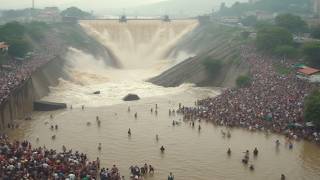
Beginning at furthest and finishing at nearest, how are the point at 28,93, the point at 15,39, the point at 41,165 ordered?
the point at 15,39 → the point at 28,93 → the point at 41,165

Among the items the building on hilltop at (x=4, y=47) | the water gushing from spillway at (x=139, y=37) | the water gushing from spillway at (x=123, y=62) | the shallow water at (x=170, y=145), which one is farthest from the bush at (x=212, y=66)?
the water gushing from spillway at (x=139, y=37)

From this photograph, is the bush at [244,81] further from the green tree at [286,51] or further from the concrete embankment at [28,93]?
the concrete embankment at [28,93]

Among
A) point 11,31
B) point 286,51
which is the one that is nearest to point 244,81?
point 286,51

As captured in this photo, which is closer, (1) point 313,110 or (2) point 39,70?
(1) point 313,110

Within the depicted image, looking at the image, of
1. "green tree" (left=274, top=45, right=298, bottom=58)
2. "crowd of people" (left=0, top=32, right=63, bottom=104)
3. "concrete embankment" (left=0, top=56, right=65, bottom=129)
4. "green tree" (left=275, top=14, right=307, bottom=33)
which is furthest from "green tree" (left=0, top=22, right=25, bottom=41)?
"green tree" (left=275, top=14, right=307, bottom=33)

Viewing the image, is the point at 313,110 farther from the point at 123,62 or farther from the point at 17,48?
the point at 123,62
